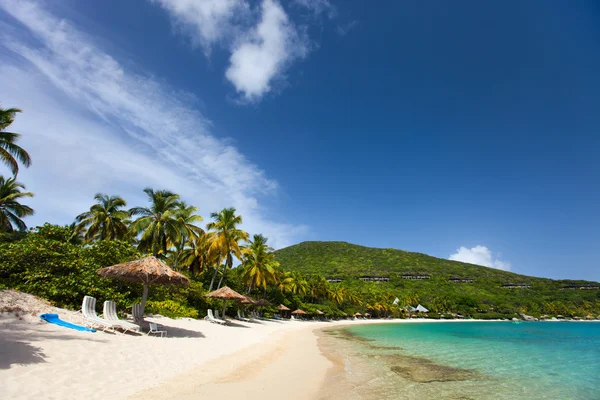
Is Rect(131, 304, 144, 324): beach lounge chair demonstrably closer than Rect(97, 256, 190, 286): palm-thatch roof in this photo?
No

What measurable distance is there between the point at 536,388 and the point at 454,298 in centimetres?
7866

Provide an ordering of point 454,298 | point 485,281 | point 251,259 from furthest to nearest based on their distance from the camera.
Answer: point 485,281 < point 454,298 < point 251,259

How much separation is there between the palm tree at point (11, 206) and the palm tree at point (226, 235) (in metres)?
15.1

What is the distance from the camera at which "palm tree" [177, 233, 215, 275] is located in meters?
29.0

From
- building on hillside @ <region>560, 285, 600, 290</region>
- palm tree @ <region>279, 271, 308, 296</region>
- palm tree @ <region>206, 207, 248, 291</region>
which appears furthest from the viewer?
building on hillside @ <region>560, 285, 600, 290</region>

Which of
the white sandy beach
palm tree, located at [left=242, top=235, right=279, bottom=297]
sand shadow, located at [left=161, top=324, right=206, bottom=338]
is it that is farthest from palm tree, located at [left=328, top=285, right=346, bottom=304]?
the white sandy beach

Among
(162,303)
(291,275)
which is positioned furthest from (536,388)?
(291,275)

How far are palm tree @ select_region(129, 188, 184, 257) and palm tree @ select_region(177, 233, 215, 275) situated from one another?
5.07 metres

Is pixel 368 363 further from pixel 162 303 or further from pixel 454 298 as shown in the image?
pixel 454 298

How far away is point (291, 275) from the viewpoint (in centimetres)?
4591

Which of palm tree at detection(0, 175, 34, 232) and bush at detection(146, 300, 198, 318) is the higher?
palm tree at detection(0, 175, 34, 232)

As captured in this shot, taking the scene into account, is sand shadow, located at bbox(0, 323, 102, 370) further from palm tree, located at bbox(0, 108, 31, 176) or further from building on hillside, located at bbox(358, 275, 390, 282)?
building on hillside, located at bbox(358, 275, 390, 282)

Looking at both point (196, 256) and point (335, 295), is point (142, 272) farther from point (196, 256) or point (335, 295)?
point (335, 295)

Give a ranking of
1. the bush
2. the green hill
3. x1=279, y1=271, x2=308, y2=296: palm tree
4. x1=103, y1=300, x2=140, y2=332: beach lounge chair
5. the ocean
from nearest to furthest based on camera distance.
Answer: the ocean, x1=103, y1=300, x2=140, y2=332: beach lounge chair, the bush, x1=279, y1=271, x2=308, y2=296: palm tree, the green hill
